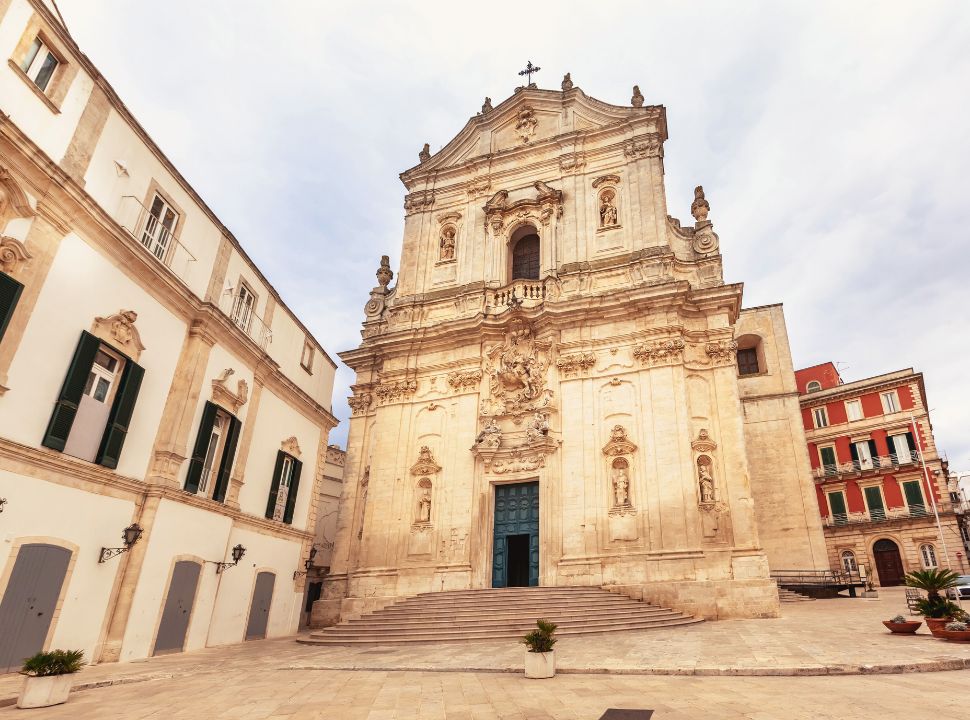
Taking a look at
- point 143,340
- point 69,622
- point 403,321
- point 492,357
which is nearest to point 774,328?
point 492,357

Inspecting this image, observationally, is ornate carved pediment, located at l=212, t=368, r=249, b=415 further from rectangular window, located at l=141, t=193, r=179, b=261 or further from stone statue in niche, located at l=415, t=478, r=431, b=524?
stone statue in niche, located at l=415, t=478, r=431, b=524

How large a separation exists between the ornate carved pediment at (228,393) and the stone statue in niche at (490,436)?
23.8ft

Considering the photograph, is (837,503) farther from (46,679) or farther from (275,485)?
(46,679)

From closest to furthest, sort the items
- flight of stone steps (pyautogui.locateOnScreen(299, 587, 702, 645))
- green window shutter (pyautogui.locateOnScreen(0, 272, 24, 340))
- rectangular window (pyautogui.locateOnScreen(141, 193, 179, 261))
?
green window shutter (pyautogui.locateOnScreen(0, 272, 24, 340)) < flight of stone steps (pyautogui.locateOnScreen(299, 587, 702, 645)) < rectangular window (pyautogui.locateOnScreen(141, 193, 179, 261))

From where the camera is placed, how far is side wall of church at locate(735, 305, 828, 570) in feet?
73.4

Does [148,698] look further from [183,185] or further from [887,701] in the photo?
[183,185]

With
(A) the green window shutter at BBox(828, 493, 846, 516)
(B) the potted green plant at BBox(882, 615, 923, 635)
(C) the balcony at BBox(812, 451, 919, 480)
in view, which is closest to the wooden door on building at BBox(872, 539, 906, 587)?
(A) the green window shutter at BBox(828, 493, 846, 516)

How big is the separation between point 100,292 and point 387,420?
10553 millimetres

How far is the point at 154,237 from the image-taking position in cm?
1317

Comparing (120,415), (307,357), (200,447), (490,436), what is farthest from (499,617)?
(307,357)

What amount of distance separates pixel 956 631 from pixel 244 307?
17716 mm

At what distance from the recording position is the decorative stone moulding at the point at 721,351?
1770cm

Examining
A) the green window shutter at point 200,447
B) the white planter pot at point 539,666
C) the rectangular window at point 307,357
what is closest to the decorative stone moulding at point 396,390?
the rectangular window at point 307,357

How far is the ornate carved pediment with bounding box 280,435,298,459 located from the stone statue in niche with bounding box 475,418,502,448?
20.0ft
